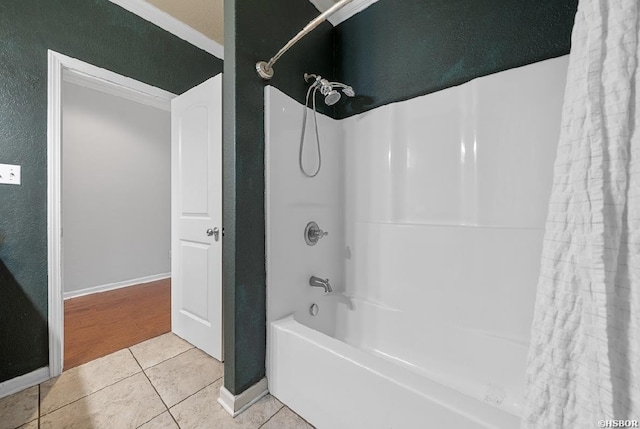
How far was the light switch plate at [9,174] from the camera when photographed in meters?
1.27

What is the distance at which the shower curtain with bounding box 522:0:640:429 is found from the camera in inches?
18.1

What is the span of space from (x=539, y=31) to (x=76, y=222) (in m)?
4.17

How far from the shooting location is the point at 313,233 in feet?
5.00

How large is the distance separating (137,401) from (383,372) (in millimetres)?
1262

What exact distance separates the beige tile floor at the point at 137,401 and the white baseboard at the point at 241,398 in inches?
0.9

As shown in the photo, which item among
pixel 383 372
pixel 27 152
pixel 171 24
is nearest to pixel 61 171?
pixel 27 152

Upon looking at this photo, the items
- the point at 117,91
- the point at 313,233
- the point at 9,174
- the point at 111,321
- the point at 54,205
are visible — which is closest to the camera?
the point at 9,174

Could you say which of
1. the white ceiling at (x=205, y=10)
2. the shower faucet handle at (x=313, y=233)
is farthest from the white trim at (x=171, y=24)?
the shower faucet handle at (x=313, y=233)

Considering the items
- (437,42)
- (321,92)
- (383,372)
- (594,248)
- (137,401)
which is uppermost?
(437,42)

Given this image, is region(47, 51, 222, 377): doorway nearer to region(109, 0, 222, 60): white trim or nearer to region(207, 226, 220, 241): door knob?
region(207, 226, 220, 241): door knob

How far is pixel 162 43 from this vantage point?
1866 mm

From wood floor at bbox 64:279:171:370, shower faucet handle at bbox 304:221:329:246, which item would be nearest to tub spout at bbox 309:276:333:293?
shower faucet handle at bbox 304:221:329:246

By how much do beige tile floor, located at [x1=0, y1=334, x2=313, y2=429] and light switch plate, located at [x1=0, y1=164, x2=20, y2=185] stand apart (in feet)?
3.69

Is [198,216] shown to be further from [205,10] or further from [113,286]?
[113,286]
